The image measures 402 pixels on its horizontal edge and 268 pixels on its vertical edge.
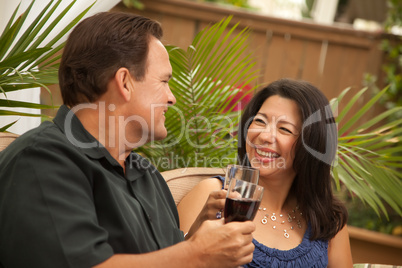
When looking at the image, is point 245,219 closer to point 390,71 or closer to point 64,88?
point 64,88

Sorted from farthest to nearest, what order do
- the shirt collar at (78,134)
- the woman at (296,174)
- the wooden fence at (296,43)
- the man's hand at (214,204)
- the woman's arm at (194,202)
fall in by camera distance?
the wooden fence at (296,43) → the woman at (296,174) → the woman's arm at (194,202) → the man's hand at (214,204) → the shirt collar at (78,134)

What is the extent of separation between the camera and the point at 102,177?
4.24 ft

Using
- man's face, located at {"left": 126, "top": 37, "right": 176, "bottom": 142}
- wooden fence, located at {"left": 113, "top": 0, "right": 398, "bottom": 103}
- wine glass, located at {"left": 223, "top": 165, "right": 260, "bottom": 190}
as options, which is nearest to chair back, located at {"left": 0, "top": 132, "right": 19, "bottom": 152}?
man's face, located at {"left": 126, "top": 37, "right": 176, "bottom": 142}

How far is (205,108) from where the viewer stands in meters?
2.46

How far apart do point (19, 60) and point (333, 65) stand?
3.15 m

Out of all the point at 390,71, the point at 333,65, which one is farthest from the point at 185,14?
the point at 390,71

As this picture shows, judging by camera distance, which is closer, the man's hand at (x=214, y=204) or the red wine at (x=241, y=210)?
the red wine at (x=241, y=210)

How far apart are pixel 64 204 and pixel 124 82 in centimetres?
41

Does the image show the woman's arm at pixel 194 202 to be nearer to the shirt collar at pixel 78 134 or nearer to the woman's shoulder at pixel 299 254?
the woman's shoulder at pixel 299 254

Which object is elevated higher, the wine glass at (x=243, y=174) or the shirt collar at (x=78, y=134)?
the shirt collar at (x=78, y=134)

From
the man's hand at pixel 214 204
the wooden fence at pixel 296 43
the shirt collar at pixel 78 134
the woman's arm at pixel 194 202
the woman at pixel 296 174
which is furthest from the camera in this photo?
the wooden fence at pixel 296 43

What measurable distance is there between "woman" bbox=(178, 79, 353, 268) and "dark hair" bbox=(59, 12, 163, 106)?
2.32ft

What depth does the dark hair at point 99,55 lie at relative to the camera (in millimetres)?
1381

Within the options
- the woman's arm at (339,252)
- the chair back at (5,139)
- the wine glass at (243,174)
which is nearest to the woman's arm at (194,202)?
the wine glass at (243,174)
